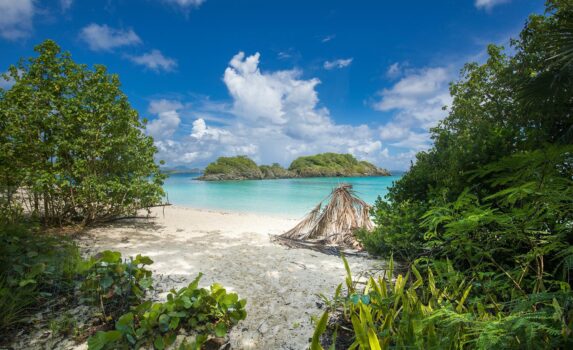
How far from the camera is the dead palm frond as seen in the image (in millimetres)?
7268

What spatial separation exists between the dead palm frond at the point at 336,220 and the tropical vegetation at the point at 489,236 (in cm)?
170

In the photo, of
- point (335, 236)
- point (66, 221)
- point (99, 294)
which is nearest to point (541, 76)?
point (335, 236)

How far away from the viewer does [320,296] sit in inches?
135

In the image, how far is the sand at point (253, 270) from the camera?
9.21 feet

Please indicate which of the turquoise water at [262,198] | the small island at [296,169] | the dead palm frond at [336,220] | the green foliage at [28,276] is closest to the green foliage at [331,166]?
the small island at [296,169]

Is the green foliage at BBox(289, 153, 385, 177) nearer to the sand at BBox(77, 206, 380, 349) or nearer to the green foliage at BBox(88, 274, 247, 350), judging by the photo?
the sand at BBox(77, 206, 380, 349)

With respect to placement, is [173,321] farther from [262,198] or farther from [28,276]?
[262,198]

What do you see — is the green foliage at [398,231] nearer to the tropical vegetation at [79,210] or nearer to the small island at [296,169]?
the tropical vegetation at [79,210]

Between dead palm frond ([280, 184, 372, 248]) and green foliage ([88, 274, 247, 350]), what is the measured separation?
182 inches

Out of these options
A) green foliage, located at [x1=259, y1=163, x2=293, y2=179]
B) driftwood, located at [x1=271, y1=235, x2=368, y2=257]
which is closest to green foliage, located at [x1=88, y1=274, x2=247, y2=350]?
driftwood, located at [x1=271, y1=235, x2=368, y2=257]

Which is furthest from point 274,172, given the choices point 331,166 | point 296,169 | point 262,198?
point 262,198

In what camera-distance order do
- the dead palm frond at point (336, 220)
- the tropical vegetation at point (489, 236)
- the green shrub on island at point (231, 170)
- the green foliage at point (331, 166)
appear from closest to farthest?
the tropical vegetation at point (489, 236) → the dead palm frond at point (336, 220) → the green shrub on island at point (231, 170) → the green foliage at point (331, 166)

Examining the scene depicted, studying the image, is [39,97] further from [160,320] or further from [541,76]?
[541,76]

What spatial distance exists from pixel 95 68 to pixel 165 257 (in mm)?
5571
